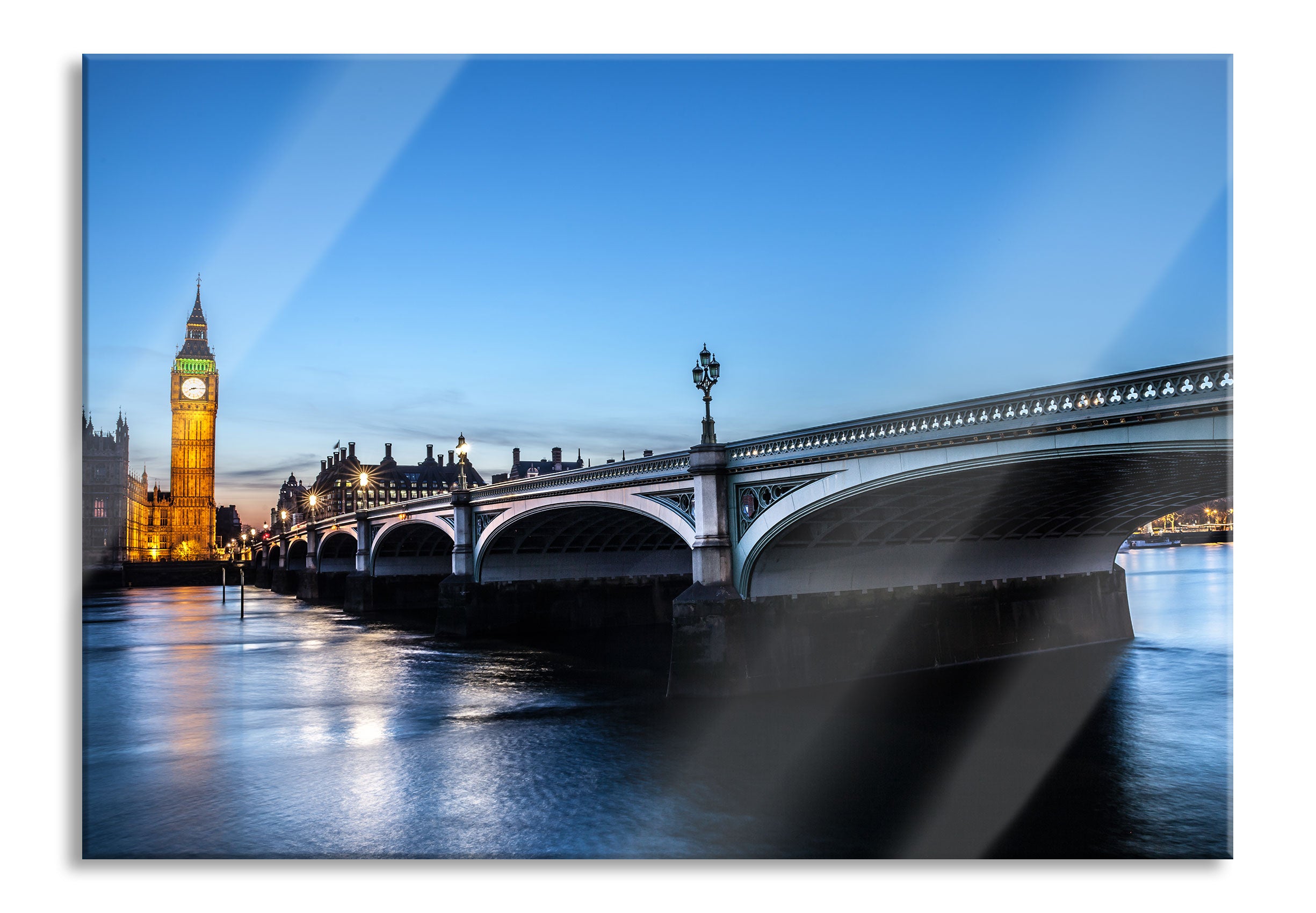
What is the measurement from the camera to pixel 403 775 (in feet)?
52.3

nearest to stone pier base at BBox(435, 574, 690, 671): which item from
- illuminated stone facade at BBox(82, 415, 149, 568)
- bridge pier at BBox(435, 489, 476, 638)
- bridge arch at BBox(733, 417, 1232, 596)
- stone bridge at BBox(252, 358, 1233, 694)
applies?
bridge pier at BBox(435, 489, 476, 638)

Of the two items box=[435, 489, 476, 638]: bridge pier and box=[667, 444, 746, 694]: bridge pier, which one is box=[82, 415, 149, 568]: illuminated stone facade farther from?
box=[667, 444, 746, 694]: bridge pier

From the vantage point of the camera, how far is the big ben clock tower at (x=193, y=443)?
142 m

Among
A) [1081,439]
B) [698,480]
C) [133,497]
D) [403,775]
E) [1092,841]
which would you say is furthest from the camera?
[133,497]

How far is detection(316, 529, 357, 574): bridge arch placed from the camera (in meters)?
71.9

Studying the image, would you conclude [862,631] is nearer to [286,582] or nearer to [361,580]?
[361,580]

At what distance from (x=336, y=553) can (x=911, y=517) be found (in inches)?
2636

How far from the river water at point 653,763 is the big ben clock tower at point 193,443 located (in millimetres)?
124627

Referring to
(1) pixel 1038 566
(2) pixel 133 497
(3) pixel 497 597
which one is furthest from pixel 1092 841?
(2) pixel 133 497

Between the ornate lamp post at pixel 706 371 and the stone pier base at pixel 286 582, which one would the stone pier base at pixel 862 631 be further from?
the stone pier base at pixel 286 582

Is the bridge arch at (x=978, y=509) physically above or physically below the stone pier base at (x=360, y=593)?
above

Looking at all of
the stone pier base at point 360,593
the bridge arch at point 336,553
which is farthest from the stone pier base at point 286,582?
the stone pier base at point 360,593

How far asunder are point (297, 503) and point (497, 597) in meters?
154
